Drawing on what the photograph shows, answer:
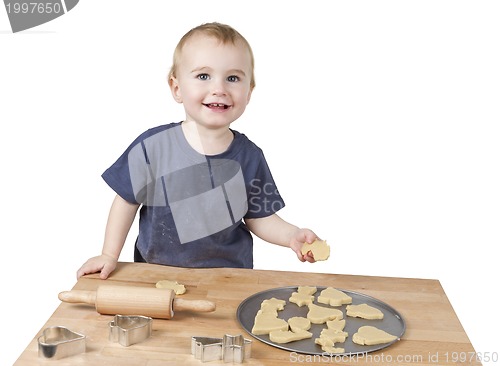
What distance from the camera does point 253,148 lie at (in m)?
3.04

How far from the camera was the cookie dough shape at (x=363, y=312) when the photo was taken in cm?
241

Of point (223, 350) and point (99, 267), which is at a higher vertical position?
point (99, 267)

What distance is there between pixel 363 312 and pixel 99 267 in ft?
3.19

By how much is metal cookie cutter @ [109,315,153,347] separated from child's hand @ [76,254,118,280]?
0.40 metres

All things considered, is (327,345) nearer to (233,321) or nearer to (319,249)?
(233,321)

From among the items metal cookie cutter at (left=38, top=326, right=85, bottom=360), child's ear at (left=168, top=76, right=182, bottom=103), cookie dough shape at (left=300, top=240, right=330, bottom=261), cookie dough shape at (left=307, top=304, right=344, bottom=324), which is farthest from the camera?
child's ear at (left=168, top=76, right=182, bottom=103)

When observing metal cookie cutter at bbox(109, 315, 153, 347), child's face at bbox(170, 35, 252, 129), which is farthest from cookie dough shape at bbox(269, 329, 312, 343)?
child's face at bbox(170, 35, 252, 129)

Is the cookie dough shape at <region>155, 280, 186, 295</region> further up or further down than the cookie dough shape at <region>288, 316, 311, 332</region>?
further up

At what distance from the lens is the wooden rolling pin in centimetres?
231

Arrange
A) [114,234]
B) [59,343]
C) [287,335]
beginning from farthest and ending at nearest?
[114,234], [287,335], [59,343]

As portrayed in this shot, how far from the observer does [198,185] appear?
9.70 ft

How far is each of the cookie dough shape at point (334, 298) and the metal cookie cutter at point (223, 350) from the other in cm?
46

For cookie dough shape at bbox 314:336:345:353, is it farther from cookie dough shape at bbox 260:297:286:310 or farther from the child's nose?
the child's nose

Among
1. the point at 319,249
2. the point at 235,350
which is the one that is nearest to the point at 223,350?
the point at 235,350
